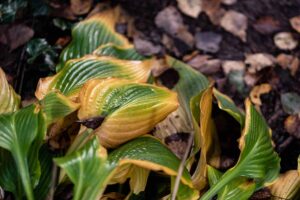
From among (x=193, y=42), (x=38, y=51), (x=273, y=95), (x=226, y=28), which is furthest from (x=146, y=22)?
(x=273, y=95)

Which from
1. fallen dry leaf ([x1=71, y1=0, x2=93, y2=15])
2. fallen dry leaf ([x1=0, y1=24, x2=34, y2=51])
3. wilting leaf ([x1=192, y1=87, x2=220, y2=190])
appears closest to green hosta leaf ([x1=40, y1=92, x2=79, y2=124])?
wilting leaf ([x1=192, y1=87, x2=220, y2=190])

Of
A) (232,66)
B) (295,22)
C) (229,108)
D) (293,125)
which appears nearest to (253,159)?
(229,108)

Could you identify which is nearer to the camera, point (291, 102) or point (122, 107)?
point (122, 107)

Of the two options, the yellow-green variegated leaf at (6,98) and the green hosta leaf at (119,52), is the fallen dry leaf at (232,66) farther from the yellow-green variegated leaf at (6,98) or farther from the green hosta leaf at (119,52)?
the yellow-green variegated leaf at (6,98)

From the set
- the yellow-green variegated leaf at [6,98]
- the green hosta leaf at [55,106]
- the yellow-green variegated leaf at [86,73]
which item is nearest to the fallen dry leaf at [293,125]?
the yellow-green variegated leaf at [86,73]

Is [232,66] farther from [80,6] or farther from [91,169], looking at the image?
[91,169]

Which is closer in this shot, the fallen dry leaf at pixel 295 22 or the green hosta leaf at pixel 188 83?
the green hosta leaf at pixel 188 83

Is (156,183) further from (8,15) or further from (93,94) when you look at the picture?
(8,15)
